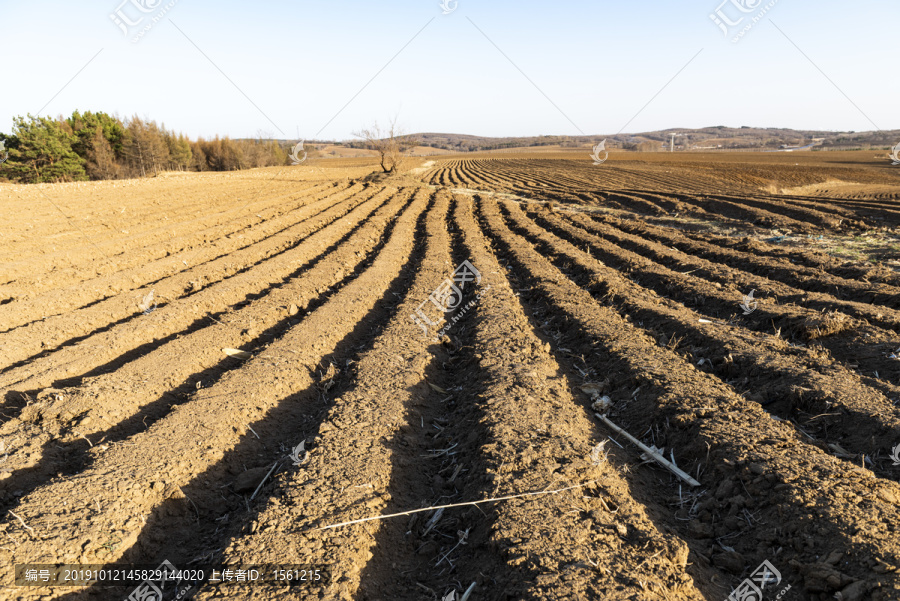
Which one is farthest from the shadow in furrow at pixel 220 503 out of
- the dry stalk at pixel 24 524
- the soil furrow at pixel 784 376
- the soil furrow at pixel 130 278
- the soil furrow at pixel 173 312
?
the soil furrow at pixel 130 278

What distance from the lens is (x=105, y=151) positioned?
42562mm

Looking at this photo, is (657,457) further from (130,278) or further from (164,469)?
(130,278)

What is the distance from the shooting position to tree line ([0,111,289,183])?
37.0 metres

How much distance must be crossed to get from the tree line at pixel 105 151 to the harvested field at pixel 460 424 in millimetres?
39332

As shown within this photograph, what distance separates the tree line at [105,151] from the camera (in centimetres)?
3703

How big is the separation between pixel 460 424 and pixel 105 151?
5204cm

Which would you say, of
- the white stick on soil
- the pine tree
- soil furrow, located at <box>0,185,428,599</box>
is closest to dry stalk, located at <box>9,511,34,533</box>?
soil furrow, located at <box>0,185,428,599</box>

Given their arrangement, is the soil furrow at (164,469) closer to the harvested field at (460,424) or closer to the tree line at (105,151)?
the harvested field at (460,424)

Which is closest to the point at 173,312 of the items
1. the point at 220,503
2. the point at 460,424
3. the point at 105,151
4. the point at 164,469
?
the point at 164,469

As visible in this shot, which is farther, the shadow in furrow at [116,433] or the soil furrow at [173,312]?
the soil furrow at [173,312]

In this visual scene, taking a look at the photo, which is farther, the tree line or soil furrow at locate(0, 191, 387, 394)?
the tree line

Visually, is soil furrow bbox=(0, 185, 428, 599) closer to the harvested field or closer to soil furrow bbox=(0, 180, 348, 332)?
the harvested field

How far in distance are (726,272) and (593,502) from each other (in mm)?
6798

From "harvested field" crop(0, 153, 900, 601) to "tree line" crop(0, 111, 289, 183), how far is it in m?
39.3
